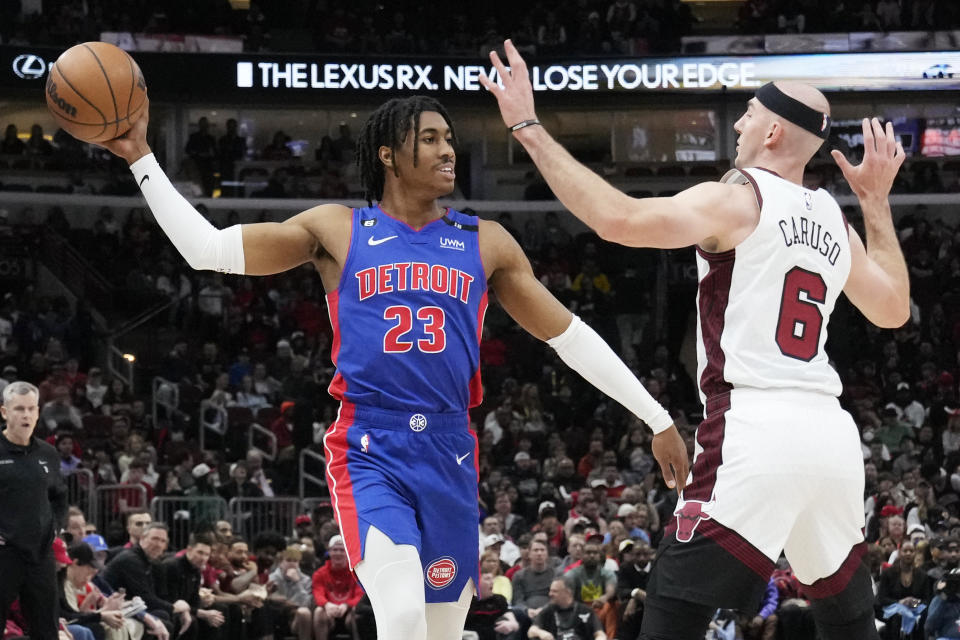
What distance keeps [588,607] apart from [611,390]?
278 inches

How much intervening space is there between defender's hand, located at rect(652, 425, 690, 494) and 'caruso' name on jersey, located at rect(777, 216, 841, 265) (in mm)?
937

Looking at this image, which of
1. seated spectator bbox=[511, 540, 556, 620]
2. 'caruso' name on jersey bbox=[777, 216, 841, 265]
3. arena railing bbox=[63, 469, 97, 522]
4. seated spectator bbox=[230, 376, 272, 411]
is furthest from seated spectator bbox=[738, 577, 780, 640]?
Answer: seated spectator bbox=[230, 376, 272, 411]

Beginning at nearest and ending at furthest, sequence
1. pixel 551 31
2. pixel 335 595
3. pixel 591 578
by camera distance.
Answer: pixel 335 595 < pixel 591 578 < pixel 551 31

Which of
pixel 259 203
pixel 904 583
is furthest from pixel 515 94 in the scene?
pixel 259 203

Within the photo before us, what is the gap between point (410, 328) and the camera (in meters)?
4.72

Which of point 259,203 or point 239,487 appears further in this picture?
point 259,203

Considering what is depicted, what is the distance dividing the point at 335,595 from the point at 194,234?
7910mm

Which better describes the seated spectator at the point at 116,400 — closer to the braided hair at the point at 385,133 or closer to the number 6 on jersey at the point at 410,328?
the braided hair at the point at 385,133

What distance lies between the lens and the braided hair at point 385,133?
4.95 m

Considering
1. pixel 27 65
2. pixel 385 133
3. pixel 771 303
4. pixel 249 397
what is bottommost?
pixel 249 397

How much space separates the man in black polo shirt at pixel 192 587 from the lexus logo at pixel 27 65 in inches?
500

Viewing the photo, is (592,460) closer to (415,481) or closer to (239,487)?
(239,487)

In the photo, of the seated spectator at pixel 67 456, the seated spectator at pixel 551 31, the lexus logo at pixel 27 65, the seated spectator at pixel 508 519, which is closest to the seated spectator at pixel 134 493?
the seated spectator at pixel 67 456

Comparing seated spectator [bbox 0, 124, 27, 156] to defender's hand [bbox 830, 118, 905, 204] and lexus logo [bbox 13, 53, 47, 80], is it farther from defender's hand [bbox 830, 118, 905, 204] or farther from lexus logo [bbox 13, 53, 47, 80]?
defender's hand [bbox 830, 118, 905, 204]
